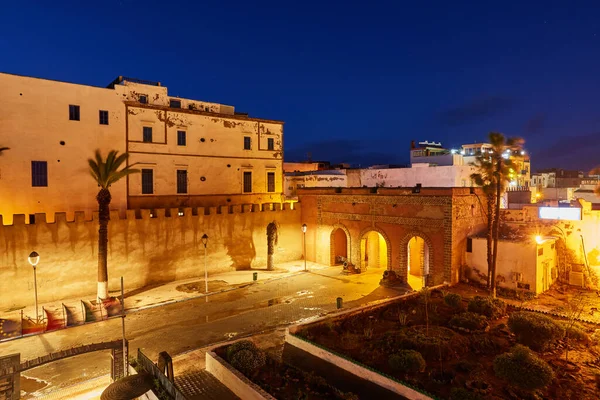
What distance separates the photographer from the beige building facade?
20188 mm

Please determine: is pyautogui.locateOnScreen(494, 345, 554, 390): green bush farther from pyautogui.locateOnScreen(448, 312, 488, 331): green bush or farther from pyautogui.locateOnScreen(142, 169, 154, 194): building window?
pyautogui.locateOnScreen(142, 169, 154, 194): building window

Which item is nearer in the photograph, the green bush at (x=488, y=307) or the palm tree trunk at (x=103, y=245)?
the green bush at (x=488, y=307)

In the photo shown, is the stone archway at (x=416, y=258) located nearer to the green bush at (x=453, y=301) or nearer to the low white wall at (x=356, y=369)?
the green bush at (x=453, y=301)

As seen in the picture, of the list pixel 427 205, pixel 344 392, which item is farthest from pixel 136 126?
pixel 344 392

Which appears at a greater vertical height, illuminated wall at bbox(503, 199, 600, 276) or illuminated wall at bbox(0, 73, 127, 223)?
illuminated wall at bbox(0, 73, 127, 223)

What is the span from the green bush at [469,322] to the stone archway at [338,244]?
1123 centimetres

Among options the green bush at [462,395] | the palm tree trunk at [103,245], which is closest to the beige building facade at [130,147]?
the palm tree trunk at [103,245]

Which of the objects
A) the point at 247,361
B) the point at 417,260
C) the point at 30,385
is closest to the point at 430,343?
the point at 247,361

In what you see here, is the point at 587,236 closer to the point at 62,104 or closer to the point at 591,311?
the point at 591,311

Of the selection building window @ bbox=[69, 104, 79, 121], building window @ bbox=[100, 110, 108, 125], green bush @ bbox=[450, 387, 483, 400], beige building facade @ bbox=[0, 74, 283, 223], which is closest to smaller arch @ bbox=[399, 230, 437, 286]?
green bush @ bbox=[450, 387, 483, 400]

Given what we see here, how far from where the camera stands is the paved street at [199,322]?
11.5 m

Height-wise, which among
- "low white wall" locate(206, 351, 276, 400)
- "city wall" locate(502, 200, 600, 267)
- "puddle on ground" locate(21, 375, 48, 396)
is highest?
"city wall" locate(502, 200, 600, 267)

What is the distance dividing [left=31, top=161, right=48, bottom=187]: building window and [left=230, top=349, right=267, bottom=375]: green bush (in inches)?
673

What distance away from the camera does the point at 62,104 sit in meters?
21.2
